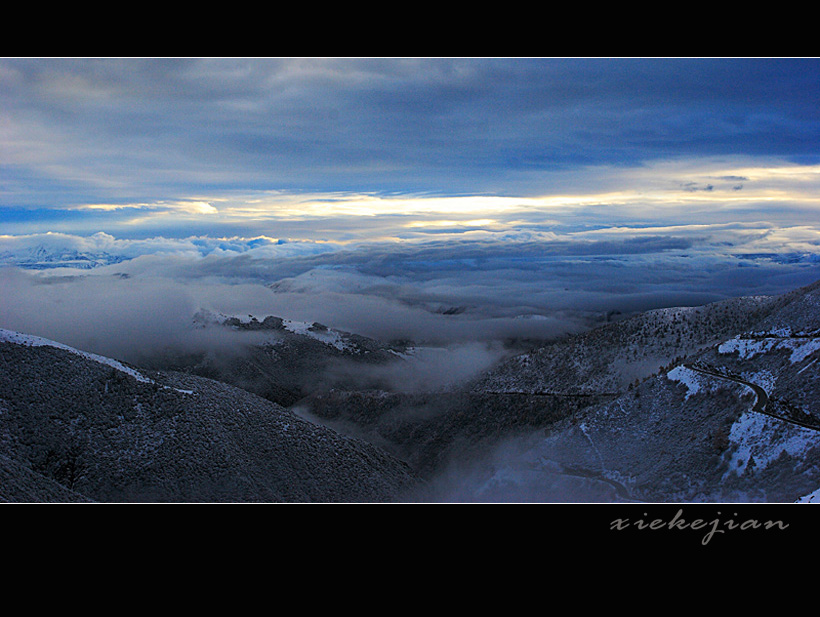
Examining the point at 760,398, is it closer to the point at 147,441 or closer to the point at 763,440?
the point at 763,440

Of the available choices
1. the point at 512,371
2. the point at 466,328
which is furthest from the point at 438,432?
the point at 466,328

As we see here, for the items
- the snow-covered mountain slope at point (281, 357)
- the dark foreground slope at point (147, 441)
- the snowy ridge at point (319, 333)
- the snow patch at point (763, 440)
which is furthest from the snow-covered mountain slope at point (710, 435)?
the snowy ridge at point (319, 333)

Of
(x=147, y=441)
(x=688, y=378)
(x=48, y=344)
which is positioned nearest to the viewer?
(x=147, y=441)

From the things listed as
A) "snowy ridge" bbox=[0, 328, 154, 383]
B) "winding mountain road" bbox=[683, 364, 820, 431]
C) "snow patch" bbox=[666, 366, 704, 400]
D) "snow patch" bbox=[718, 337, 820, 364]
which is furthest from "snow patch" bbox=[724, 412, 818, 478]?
"snowy ridge" bbox=[0, 328, 154, 383]

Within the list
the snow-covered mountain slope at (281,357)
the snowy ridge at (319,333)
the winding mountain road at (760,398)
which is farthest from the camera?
the snowy ridge at (319,333)

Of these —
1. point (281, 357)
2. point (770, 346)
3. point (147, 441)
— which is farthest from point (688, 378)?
point (281, 357)

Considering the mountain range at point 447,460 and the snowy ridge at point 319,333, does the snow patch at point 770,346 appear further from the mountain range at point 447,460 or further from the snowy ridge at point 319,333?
the snowy ridge at point 319,333

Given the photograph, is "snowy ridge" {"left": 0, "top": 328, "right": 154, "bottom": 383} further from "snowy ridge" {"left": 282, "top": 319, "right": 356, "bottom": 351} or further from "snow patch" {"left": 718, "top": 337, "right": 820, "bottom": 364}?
"snowy ridge" {"left": 282, "top": 319, "right": 356, "bottom": 351}
